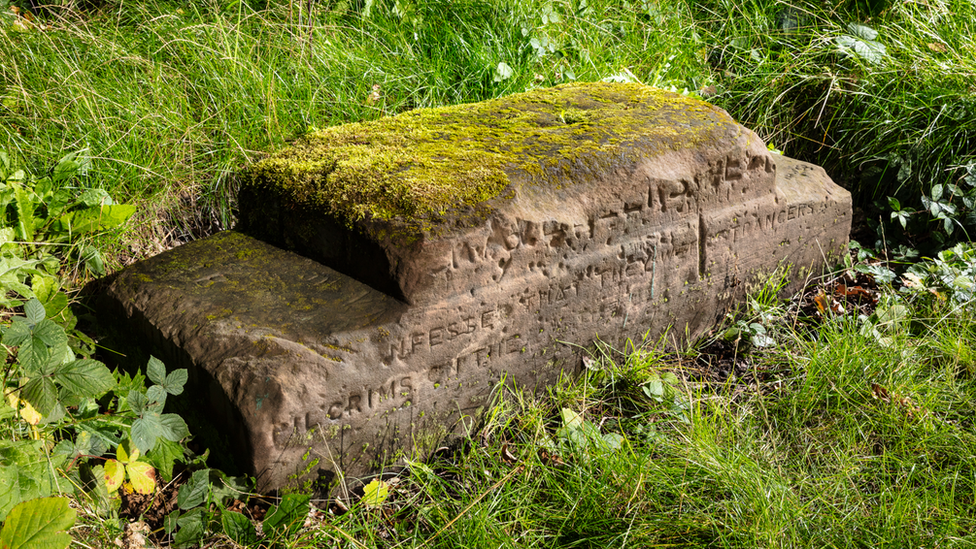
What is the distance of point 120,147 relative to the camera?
8.96 ft

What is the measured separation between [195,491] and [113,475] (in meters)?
0.20

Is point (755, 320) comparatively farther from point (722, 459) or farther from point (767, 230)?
point (722, 459)

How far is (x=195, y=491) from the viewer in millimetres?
1698

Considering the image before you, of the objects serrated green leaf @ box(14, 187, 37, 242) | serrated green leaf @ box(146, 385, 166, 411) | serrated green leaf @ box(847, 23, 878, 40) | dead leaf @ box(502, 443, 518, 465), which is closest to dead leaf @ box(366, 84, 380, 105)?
serrated green leaf @ box(14, 187, 37, 242)

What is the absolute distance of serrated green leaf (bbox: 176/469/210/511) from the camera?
169 cm

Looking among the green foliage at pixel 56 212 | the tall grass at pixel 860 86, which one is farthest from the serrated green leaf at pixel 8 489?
the tall grass at pixel 860 86

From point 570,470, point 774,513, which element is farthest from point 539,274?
point 774,513

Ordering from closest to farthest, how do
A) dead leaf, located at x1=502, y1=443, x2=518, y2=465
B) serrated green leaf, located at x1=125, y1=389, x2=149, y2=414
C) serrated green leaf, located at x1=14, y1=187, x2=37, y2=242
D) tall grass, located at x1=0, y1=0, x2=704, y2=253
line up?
1. serrated green leaf, located at x1=125, y1=389, x2=149, y2=414
2. dead leaf, located at x1=502, y1=443, x2=518, y2=465
3. serrated green leaf, located at x1=14, y1=187, x2=37, y2=242
4. tall grass, located at x1=0, y1=0, x2=704, y2=253

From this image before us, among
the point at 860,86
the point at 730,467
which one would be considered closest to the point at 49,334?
the point at 730,467

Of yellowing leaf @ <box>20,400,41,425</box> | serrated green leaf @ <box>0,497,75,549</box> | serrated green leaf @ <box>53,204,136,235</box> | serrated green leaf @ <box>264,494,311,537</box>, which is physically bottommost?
serrated green leaf @ <box>264,494,311,537</box>

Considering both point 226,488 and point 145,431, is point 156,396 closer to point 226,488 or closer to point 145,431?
point 145,431

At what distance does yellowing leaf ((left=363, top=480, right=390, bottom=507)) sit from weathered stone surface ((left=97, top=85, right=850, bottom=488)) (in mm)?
66

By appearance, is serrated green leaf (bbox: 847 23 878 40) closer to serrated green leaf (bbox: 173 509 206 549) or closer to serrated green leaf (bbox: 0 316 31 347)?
serrated green leaf (bbox: 173 509 206 549)

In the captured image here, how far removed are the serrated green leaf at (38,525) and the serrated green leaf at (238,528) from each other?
1.14 ft
